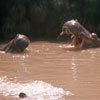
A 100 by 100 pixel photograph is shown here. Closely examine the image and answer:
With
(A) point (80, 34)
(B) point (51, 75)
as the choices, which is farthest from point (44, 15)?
(B) point (51, 75)

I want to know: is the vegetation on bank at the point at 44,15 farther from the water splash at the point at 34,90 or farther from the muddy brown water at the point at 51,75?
the water splash at the point at 34,90

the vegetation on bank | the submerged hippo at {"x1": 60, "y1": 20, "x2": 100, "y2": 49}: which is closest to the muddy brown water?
the submerged hippo at {"x1": 60, "y1": 20, "x2": 100, "y2": 49}

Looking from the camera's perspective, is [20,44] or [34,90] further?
[20,44]

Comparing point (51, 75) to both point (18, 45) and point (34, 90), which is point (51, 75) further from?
point (18, 45)

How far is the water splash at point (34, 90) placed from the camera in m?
5.35

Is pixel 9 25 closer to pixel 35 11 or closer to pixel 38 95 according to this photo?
pixel 35 11

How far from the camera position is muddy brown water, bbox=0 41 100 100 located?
5.53 meters

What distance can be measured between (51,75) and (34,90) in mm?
1281

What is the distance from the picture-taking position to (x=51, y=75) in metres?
6.92

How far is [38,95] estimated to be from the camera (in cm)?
539

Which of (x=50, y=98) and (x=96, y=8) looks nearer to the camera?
(x=50, y=98)

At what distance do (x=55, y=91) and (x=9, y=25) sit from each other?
28.2ft

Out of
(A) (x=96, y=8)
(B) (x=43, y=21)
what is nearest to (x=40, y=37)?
(B) (x=43, y=21)

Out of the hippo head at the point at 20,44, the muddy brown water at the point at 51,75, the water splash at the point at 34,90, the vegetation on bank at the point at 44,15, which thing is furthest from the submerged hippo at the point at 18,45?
the vegetation on bank at the point at 44,15
